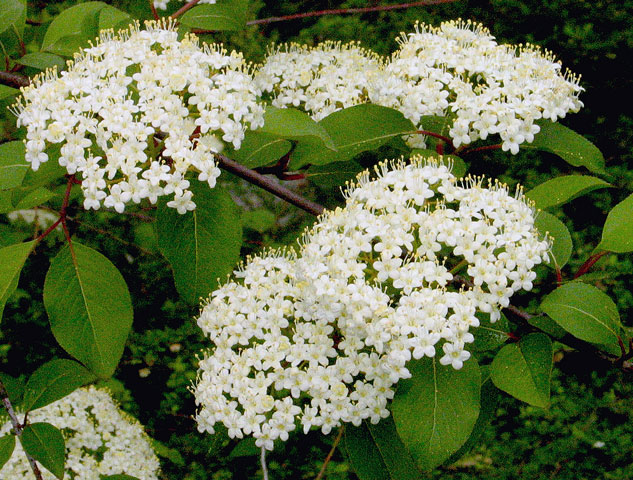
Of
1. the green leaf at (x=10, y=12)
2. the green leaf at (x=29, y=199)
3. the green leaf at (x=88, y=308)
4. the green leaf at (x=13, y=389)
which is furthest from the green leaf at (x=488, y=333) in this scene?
the green leaf at (x=13, y=389)

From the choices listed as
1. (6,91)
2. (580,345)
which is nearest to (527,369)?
(580,345)

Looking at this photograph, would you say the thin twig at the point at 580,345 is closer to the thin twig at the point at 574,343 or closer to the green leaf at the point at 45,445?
the thin twig at the point at 574,343

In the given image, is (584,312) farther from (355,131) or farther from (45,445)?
(45,445)

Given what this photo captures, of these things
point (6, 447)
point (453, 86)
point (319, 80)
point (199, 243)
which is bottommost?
point (6, 447)

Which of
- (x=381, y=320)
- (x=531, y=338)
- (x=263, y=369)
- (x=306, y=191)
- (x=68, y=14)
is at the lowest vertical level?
(x=306, y=191)

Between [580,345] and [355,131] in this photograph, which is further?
[355,131]

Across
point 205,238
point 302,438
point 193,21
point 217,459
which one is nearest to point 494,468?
point 302,438

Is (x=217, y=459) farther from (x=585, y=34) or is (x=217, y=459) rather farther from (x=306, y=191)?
(x=585, y=34)
